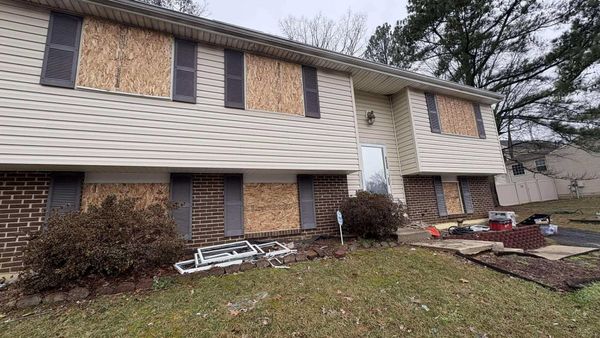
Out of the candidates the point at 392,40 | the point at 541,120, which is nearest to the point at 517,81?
the point at 541,120

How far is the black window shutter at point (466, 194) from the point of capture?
10.4 metres

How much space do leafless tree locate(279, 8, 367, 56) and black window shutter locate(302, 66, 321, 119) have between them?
1185 centimetres

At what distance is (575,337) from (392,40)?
58.4 ft

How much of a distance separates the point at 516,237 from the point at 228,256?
7511mm

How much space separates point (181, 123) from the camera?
18.2 feet

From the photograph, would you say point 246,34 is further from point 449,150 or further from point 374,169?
point 449,150

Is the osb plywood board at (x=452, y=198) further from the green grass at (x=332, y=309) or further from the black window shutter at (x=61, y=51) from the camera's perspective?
the black window shutter at (x=61, y=51)

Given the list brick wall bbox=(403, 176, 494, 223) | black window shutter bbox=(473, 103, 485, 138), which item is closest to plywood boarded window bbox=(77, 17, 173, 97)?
brick wall bbox=(403, 176, 494, 223)

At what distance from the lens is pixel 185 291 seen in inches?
149

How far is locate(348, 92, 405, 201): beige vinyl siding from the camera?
9.20 m

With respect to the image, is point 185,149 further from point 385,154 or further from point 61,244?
point 385,154

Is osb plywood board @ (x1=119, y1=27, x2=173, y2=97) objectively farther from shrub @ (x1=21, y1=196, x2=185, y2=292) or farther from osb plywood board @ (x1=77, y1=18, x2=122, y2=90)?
shrub @ (x1=21, y1=196, x2=185, y2=292)

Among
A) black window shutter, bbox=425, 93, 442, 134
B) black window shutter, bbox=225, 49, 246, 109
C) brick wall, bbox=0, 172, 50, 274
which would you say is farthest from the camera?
black window shutter, bbox=425, 93, 442, 134

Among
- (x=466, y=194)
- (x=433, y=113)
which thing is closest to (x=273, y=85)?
(x=433, y=113)
